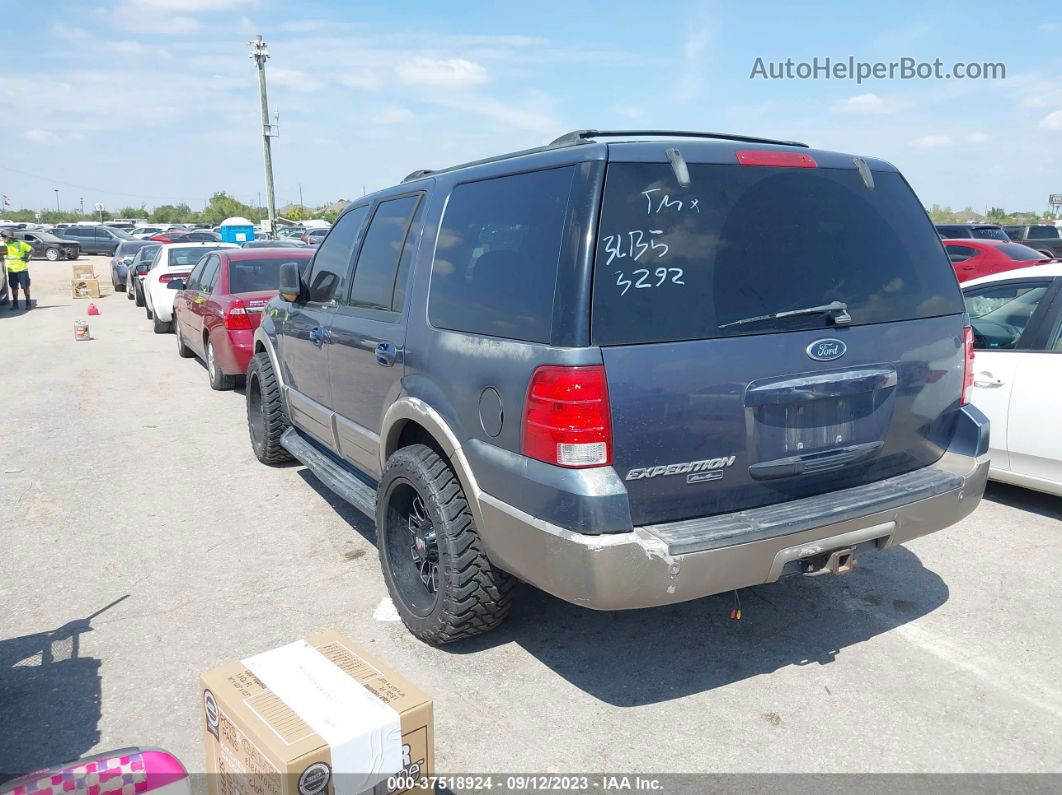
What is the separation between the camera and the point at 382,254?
4.35m

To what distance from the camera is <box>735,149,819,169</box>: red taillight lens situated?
3.15 metres

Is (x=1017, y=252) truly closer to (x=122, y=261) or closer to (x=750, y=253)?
(x=750, y=253)

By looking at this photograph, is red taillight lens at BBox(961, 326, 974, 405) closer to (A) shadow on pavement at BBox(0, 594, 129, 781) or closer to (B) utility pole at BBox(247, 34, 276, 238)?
(A) shadow on pavement at BBox(0, 594, 129, 781)

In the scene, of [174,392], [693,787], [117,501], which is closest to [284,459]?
[117,501]

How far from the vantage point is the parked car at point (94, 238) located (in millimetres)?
42562

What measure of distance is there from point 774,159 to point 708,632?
2.17 meters

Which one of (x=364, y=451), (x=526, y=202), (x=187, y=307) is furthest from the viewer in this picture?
(x=187, y=307)

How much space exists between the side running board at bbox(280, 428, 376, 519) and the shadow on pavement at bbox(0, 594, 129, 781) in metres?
1.40

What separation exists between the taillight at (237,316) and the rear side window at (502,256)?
570cm

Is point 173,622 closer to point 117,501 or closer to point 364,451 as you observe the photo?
point 364,451

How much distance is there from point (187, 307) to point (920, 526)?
33.5 ft

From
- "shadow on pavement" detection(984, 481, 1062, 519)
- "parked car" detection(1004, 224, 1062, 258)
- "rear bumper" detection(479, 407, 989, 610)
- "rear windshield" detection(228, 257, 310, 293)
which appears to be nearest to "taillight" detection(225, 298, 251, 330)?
"rear windshield" detection(228, 257, 310, 293)

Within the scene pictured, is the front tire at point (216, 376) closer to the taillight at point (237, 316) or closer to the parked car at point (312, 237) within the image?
the taillight at point (237, 316)

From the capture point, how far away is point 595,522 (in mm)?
2742
